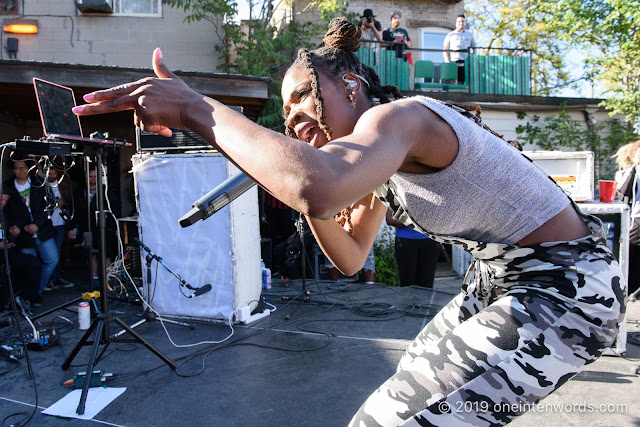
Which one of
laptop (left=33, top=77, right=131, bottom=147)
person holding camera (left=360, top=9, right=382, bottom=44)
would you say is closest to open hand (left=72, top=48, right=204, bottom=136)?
laptop (left=33, top=77, right=131, bottom=147)

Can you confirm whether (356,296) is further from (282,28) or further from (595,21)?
(595,21)

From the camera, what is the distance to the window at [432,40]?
44.0 ft

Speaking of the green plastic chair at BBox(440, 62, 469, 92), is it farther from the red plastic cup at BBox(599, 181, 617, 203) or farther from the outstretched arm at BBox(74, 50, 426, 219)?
the outstretched arm at BBox(74, 50, 426, 219)

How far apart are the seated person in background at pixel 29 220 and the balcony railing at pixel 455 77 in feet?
25.5

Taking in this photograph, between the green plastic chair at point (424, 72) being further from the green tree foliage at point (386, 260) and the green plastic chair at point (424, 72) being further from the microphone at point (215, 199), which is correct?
the microphone at point (215, 199)

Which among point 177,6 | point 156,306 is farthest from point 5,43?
point 156,306

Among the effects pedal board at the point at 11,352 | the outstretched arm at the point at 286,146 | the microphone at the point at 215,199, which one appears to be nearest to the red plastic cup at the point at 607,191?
the outstretched arm at the point at 286,146

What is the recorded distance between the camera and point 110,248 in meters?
7.88

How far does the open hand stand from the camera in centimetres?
117

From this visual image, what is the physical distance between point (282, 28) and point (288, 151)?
38.5ft

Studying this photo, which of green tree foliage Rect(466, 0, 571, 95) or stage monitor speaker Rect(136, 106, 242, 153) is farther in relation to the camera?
green tree foliage Rect(466, 0, 571, 95)

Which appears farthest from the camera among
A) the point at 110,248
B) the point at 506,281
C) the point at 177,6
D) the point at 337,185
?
the point at 177,6

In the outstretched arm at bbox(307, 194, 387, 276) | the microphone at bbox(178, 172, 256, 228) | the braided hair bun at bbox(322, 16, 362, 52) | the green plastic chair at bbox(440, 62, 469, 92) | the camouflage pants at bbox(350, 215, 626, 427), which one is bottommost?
the camouflage pants at bbox(350, 215, 626, 427)

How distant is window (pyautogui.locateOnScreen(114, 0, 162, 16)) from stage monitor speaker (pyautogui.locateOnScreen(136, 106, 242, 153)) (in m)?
5.81
